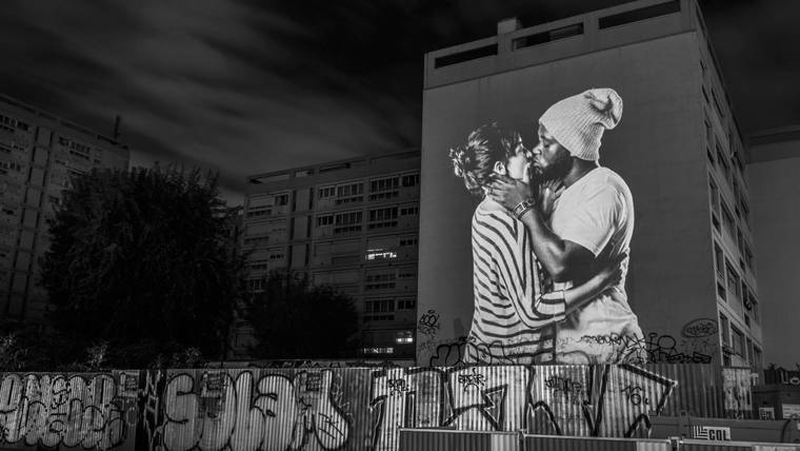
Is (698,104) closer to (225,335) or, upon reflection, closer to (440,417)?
(440,417)

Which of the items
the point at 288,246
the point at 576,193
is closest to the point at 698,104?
the point at 576,193

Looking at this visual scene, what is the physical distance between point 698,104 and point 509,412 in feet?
83.6

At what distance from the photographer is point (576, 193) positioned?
1470 inches

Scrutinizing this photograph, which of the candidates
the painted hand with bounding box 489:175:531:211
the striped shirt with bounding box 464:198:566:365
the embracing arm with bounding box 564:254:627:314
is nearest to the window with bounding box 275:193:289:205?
the striped shirt with bounding box 464:198:566:365

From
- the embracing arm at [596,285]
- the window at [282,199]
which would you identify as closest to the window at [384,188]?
the window at [282,199]

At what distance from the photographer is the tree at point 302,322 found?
6331cm

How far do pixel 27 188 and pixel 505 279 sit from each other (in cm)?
6390

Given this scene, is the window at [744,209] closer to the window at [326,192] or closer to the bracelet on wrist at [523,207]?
the bracelet on wrist at [523,207]

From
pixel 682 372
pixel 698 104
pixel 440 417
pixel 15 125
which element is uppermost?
pixel 15 125

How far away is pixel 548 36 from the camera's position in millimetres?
42875

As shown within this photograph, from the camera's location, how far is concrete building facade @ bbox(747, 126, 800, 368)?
160ft

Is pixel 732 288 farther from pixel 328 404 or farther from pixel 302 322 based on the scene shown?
pixel 302 322

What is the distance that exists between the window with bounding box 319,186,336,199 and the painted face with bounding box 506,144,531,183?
130 feet

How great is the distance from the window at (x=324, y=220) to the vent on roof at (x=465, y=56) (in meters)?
33.0
